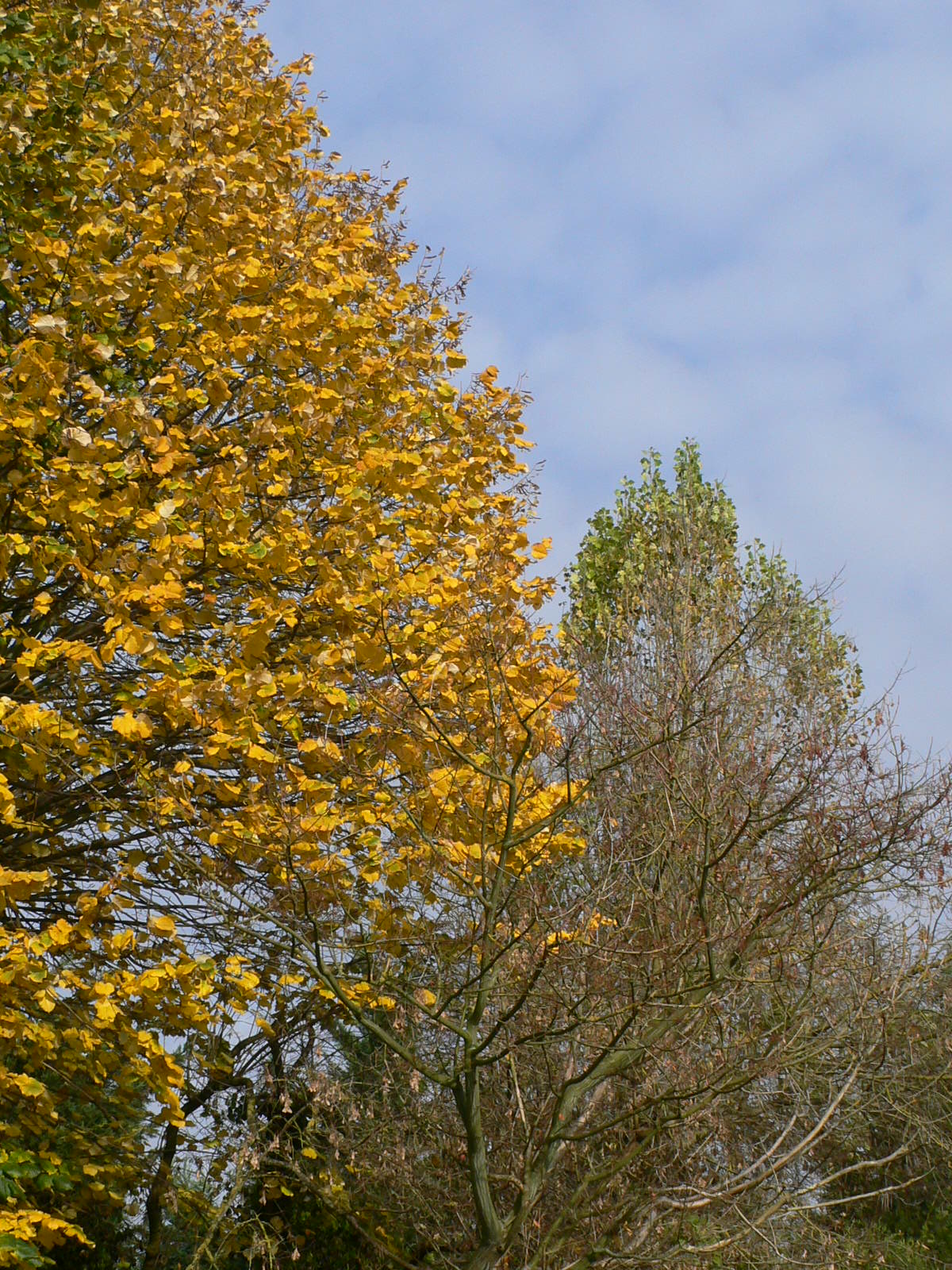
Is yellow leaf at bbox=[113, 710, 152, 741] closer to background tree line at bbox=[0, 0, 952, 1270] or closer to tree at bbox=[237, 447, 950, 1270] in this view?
background tree line at bbox=[0, 0, 952, 1270]

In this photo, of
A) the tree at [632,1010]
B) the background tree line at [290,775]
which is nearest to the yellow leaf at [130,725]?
the background tree line at [290,775]

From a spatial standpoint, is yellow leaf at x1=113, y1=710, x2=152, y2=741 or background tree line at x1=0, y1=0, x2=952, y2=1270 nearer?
yellow leaf at x1=113, y1=710, x2=152, y2=741

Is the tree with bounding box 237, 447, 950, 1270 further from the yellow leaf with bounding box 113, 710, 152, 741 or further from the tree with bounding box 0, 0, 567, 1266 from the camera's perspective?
the yellow leaf with bounding box 113, 710, 152, 741

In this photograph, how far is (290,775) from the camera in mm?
6785

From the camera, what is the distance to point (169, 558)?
5.73 meters

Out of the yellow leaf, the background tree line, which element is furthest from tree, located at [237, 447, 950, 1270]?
the yellow leaf

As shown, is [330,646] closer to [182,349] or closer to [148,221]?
[182,349]

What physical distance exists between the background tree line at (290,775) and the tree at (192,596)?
3cm

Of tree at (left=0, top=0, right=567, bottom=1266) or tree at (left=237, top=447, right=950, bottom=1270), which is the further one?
tree at (left=237, top=447, right=950, bottom=1270)

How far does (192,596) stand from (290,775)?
1.33m

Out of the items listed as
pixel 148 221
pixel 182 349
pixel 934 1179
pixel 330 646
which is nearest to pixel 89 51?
pixel 148 221

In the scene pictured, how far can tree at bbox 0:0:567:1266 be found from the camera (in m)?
5.71

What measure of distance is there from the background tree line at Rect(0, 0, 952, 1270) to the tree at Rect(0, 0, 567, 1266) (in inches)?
1.3

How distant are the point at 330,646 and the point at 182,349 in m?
1.96
